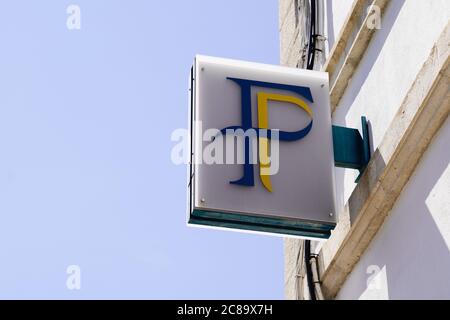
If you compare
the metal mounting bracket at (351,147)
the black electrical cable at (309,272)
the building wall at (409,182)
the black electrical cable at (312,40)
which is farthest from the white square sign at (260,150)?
the black electrical cable at (312,40)

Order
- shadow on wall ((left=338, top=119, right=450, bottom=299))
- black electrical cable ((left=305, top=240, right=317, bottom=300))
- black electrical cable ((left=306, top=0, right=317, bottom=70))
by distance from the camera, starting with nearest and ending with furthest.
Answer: shadow on wall ((left=338, top=119, right=450, bottom=299))
black electrical cable ((left=305, top=240, right=317, bottom=300))
black electrical cable ((left=306, top=0, right=317, bottom=70))

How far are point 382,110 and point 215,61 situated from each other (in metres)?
1.33

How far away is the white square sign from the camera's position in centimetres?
809

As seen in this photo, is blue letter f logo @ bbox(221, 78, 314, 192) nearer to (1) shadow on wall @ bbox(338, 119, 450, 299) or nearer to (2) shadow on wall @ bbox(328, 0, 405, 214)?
(2) shadow on wall @ bbox(328, 0, 405, 214)

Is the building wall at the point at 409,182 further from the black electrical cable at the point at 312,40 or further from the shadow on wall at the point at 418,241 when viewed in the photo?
the black electrical cable at the point at 312,40

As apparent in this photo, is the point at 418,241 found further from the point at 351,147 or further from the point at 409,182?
the point at 351,147

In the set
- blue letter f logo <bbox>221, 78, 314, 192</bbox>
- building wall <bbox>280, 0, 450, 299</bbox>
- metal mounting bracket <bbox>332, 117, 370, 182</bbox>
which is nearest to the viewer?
building wall <bbox>280, 0, 450, 299</bbox>

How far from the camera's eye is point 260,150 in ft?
27.1

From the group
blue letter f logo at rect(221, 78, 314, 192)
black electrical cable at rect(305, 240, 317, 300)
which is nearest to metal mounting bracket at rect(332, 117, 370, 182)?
blue letter f logo at rect(221, 78, 314, 192)

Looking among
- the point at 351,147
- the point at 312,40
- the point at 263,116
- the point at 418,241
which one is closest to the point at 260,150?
the point at 263,116

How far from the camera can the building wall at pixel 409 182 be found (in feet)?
24.2

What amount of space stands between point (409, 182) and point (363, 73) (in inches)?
61.9
